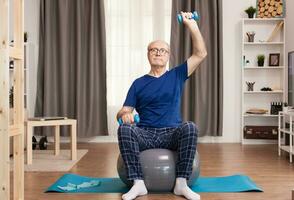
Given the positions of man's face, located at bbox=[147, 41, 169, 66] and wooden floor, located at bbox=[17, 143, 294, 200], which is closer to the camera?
wooden floor, located at bbox=[17, 143, 294, 200]

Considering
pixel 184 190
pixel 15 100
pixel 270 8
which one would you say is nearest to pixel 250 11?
pixel 270 8

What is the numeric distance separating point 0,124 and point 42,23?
4.00m

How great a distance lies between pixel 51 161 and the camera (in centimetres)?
422

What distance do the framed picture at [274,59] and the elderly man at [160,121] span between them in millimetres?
3123

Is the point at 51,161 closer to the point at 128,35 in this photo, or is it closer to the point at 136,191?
the point at 136,191

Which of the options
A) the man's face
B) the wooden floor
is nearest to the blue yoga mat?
the wooden floor

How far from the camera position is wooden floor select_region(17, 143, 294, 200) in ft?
9.12

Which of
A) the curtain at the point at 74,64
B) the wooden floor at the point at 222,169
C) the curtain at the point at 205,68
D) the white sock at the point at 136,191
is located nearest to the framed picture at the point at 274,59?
the curtain at the point at 205,68

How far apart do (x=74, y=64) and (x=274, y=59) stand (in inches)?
110

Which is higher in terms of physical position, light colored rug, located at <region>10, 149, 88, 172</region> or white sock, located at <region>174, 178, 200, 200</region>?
white sock, located at <region>174, 178, 200, 200</region>

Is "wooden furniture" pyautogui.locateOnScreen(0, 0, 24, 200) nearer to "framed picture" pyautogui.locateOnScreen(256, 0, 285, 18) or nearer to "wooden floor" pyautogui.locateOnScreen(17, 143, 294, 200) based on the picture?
"wooden floor" pyautogui.locateOnScreen(17, 143, 294, 200)

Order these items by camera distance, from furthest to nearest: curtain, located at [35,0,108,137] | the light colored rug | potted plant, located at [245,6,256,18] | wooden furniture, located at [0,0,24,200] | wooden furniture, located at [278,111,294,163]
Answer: curtain, located at [35,0,108,137]
potted plant, located at [245,6,256,18]
wooden furniture, located at [278,111,294,163]
the light colored rug
wooden furniture, located at [0,0,24,200]

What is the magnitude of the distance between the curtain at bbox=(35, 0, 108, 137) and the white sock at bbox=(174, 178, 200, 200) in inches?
127

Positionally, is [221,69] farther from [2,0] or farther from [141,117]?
[2,0]
